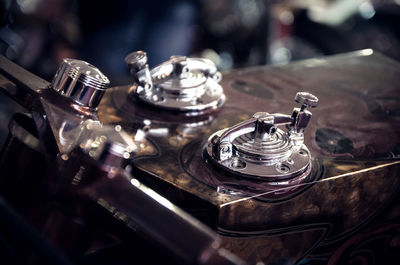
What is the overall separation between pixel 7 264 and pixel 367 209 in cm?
68

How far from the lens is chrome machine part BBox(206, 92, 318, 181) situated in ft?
2.60

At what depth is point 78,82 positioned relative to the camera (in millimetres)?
767

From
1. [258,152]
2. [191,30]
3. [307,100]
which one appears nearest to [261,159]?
[258,152]

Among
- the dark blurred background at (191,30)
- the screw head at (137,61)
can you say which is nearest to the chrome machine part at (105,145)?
the screw head at (137,61)

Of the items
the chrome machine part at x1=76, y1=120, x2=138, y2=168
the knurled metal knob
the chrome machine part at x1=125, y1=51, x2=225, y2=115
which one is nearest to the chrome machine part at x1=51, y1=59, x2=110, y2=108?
the chrome machine part at x1=76, y1=120, x2=138, y2=168

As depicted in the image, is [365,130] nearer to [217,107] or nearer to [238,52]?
[217,107]

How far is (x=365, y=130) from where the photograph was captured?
106 cm

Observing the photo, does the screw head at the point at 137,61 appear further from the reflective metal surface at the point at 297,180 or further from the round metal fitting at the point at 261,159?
the round metal fitting at the point at 261,159

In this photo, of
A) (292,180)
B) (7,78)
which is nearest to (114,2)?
(7,78)

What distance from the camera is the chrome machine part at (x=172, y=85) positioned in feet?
3.32

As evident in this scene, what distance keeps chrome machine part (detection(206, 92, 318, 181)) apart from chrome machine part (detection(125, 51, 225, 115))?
0.65 ft

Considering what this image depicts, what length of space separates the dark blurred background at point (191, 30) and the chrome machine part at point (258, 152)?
878 mm

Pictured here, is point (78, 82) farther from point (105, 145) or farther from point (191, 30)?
point (191, 30)

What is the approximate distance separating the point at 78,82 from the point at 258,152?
13.5 inches
